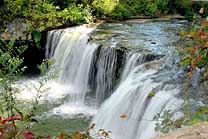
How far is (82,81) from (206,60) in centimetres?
501

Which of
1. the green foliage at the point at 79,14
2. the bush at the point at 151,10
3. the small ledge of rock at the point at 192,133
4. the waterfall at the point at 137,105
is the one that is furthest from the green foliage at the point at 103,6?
the small ledge of rock at the point at 192,133

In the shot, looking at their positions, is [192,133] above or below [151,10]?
above

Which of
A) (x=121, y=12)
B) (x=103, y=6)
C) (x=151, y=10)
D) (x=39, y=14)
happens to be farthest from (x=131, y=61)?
(x=151, y=10)

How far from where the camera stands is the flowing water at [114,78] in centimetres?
779

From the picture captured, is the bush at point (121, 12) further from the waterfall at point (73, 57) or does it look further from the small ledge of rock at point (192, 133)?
the small ledge of rock at point (192, 133)

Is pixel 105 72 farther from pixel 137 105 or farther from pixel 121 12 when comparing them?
pixel 121 12

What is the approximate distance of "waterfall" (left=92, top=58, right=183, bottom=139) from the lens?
7.30m

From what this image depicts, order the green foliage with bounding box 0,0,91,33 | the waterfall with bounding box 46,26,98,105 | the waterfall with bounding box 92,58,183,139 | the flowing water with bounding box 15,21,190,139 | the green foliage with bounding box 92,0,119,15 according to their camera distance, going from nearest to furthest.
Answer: the waterfall with bounding box 92,58,183,139 → the flowing water with bounding box 15,21,190,139 → the waterfall with bounding box 46,26,98,105 → the green foliage with bounding box 0,0,91,33 → the green foliage with bounding box 92,0,119,15

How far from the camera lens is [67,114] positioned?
32.7ft

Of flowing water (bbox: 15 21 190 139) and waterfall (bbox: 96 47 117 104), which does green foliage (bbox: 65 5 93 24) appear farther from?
waterfall (bbox: 96 47 117 104)

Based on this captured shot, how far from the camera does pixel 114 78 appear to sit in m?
10.6

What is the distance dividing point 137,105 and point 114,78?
113 inches

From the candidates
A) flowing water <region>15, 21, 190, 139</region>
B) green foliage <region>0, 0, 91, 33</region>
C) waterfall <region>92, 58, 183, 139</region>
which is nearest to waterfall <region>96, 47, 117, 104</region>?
flowing water <region>15, 21, 190, 139</region>

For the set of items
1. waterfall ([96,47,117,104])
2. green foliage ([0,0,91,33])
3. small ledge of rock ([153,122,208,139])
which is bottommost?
waterfall ([96,47,117,104])
